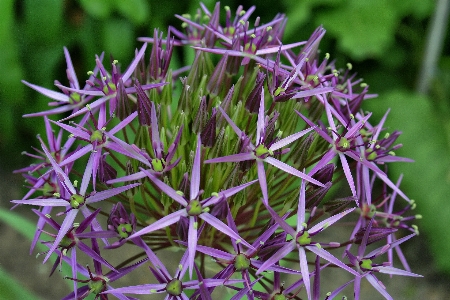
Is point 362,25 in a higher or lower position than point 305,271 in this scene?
higher

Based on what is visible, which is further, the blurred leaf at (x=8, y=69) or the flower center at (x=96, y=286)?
the blurred leaf at (x=8, y=69)

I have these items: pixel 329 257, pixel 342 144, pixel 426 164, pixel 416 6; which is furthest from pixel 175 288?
pixel 416 6

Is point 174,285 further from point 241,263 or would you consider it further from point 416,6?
point 416,6

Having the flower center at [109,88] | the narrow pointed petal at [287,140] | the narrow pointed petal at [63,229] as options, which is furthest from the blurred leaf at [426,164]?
the narrow pointed petal at [63,229]

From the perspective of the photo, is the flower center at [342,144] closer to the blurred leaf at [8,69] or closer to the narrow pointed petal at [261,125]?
the narrow pointed petal at [261,125]

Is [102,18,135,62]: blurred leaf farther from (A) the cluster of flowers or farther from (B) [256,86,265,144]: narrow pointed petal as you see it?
(B) [256,86,265,144]: narrow pointed petal

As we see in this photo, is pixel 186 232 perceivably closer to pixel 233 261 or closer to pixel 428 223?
pixel 233 261
